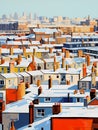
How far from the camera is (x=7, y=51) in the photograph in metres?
156

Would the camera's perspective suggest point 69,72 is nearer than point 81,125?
No

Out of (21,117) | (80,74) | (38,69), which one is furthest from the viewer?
(38,69)

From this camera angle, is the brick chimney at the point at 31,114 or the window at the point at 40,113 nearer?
the brick chimney at the point at 31,114

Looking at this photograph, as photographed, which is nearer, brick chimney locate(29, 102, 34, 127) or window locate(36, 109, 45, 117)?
brick chimney locate(29, 102, 34, 127)

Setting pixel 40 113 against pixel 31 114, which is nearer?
pixel 31 114

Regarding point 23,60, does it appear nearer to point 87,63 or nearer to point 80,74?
point 87,63

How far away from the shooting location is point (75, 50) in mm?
172625

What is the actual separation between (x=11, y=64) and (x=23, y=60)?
1249 centimetres

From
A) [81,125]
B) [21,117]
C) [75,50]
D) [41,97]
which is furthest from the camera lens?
[75,50]

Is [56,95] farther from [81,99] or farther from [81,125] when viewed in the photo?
[81,125]

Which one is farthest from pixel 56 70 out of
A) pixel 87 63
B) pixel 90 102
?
pixel 90 102

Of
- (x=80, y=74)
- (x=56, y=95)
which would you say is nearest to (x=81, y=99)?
(x=56, y=95)

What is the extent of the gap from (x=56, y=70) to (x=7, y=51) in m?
52.3

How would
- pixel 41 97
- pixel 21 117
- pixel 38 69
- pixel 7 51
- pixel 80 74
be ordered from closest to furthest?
pixel 21 117
pixel 41 97
pixel 80 74
pixel 38 69
pixel 7 51
